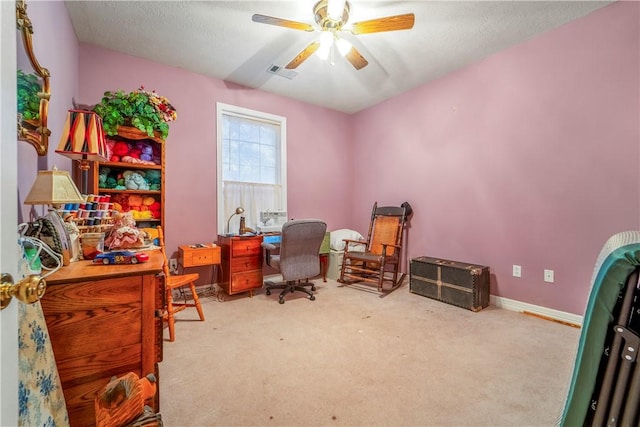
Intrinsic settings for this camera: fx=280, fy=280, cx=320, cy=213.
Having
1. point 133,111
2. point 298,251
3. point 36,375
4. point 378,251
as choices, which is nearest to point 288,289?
point 298,251

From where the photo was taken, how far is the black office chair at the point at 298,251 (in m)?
2.88

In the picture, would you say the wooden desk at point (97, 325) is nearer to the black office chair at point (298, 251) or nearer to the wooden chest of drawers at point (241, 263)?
the black office chair at point (298, 251)

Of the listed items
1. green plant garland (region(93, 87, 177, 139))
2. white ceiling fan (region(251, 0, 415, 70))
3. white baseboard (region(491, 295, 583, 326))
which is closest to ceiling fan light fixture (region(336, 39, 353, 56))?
white ceiling fan (region(251, 0, 415, 70))

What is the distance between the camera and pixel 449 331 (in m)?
2.30

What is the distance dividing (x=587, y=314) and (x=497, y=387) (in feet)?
4.49

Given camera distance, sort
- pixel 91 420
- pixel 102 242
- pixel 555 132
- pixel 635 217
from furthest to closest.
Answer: pixel 555 132 < pixel 635 217 < pixel 102 242 < pixel 91 420

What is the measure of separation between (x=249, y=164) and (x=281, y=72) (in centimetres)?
122

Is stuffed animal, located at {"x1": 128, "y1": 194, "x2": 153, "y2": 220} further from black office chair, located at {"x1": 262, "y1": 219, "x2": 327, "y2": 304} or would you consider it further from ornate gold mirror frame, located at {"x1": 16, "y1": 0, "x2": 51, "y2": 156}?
ornate gold mirror frame, located at {"x1": 16, "y1": 0, "x2": 51, "y2": 156}

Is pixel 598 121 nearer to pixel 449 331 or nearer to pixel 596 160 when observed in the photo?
pixel 596 160

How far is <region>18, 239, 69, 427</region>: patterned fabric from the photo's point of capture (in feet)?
2.47

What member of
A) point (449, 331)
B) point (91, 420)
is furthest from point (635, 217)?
point (91, 420)

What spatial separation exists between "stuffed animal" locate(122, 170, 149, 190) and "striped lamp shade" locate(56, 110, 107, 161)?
1119 millimetres

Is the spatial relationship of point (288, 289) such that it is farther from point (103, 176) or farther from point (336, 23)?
point (336, 23)

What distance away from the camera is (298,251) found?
3027 mm
